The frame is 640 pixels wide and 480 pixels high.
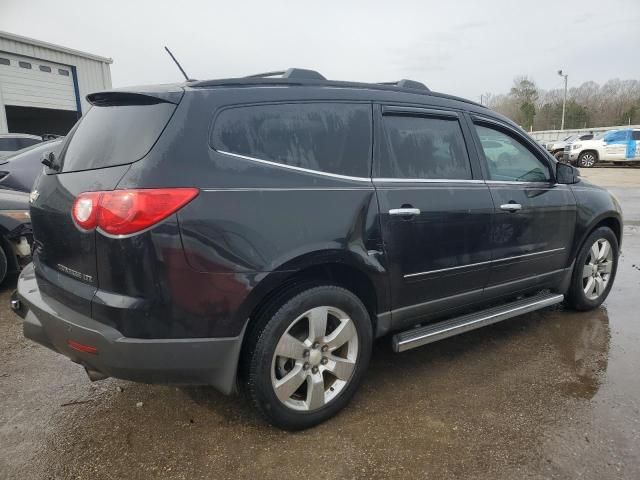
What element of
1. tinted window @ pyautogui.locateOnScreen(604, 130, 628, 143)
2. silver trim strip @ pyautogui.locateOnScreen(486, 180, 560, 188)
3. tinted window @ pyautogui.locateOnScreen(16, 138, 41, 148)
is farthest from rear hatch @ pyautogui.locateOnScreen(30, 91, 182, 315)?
tinted window @ pyautogui.locateOnScreen(604, 130, 628, 143)

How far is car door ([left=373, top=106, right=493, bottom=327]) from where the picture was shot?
8.65 ft

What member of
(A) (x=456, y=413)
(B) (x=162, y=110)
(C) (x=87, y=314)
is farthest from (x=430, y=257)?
(C) (x=87, y=314)

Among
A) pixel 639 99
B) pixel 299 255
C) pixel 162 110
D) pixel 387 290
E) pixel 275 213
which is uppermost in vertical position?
pixel 639 99

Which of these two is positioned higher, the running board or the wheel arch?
the wheel arch

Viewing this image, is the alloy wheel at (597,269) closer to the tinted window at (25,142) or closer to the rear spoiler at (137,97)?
the rear spoiler at (137,97)

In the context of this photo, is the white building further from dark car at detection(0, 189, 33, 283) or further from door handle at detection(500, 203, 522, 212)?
door handle at detection(500, 203, 522, 212)

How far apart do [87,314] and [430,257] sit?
1.85 metres

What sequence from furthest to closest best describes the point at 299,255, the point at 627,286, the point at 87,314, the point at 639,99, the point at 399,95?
the point at 639,99 < the point at 627,286 < the point at 399,95 < the point at 299,255 < the point at 87,314

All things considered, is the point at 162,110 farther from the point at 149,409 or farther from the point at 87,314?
the point at 149,409

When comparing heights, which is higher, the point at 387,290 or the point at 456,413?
the point at 387,290

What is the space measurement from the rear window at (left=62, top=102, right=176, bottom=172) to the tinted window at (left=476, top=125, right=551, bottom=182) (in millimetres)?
2198

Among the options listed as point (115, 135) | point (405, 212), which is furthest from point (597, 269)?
point (115, 135)

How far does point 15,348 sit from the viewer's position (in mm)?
3467

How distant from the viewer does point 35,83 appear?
21047mm
